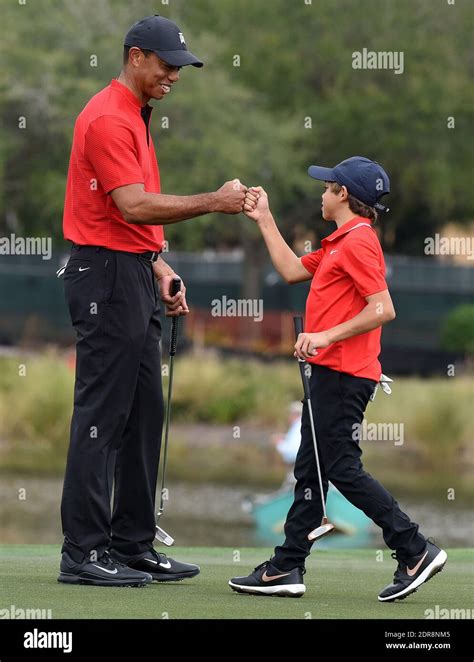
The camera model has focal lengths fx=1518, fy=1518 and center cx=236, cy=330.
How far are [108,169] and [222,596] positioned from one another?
184 cm

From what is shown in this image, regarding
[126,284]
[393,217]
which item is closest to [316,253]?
[126,284]

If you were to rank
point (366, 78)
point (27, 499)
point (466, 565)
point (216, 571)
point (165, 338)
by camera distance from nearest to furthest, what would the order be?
point (216, 571) → point (466, 565) → point (27, 499) → point (165, 338) → point (366, 78)

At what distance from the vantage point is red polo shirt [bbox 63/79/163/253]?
6352 mm

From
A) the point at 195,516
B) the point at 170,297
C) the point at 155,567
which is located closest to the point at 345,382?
the point at 170,297

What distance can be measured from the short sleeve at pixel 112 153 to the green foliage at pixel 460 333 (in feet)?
80.7

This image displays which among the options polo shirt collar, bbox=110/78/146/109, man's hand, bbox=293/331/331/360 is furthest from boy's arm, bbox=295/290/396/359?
polo shirt collar, bbox=110/78/146/109

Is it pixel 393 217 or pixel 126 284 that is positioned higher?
pixel 393 217

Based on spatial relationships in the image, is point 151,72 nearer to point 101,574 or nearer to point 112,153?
point 112,153

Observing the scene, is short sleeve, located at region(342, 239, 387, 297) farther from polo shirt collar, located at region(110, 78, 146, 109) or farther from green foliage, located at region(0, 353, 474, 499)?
green foliage, located at region(0, 353, 474, 499)

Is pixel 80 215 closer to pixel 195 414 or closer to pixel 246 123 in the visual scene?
pixel 195 414

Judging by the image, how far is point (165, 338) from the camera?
23469 mm

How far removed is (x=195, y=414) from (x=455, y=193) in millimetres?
12569

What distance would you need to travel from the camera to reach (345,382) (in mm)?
6309

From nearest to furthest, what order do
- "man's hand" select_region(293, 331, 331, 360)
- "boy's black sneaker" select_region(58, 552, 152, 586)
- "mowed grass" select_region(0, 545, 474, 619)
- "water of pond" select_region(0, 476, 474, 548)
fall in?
"mowed grass" select_region(0, 545, 474, 619) → "man's hand" select_region(293, 331, 331, 360) → "boy's black sneaker" select_region(58, 552, 152, 586) → "water of pond" select_region(0, 476, 474, 548)
